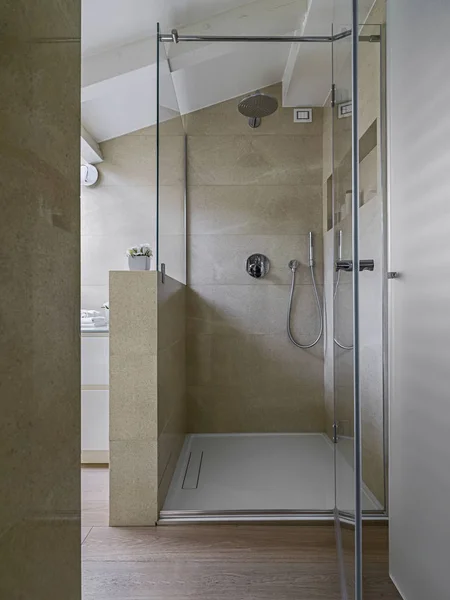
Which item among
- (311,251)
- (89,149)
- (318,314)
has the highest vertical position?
(89,149)

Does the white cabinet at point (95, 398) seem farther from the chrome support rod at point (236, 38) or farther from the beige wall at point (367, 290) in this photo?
the chrome support rod at point (236, 38)

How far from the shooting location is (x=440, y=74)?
1.01m

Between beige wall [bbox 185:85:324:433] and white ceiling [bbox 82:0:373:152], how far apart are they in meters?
0.28

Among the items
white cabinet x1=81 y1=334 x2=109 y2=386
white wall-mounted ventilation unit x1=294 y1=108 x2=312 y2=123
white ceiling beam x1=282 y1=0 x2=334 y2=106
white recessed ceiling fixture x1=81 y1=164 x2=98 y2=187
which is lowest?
white cabinet x1=81 y1=334 x2=109 y2=386

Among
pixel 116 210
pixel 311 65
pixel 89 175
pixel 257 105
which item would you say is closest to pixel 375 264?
pixel 311 65

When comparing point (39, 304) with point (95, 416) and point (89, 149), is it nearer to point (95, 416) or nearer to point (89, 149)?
point (95, 416)

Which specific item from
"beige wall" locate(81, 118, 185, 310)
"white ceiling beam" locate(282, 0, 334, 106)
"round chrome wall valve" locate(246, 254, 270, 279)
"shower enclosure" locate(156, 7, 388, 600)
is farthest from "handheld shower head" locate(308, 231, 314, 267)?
"beige wall" locate(81, 118, 185, 310)

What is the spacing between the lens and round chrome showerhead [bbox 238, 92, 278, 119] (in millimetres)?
2621

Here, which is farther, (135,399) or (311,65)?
(311,65)

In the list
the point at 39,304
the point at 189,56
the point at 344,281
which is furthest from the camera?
the point at 189,56

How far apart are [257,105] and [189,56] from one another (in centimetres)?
56

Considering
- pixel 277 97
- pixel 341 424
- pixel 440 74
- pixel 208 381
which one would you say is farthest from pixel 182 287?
pixel 440 74

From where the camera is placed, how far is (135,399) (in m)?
1.73

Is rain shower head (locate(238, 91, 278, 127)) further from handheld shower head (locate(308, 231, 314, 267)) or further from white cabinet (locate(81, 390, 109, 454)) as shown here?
white cabinet (locate(81, 390, 109, 454))
